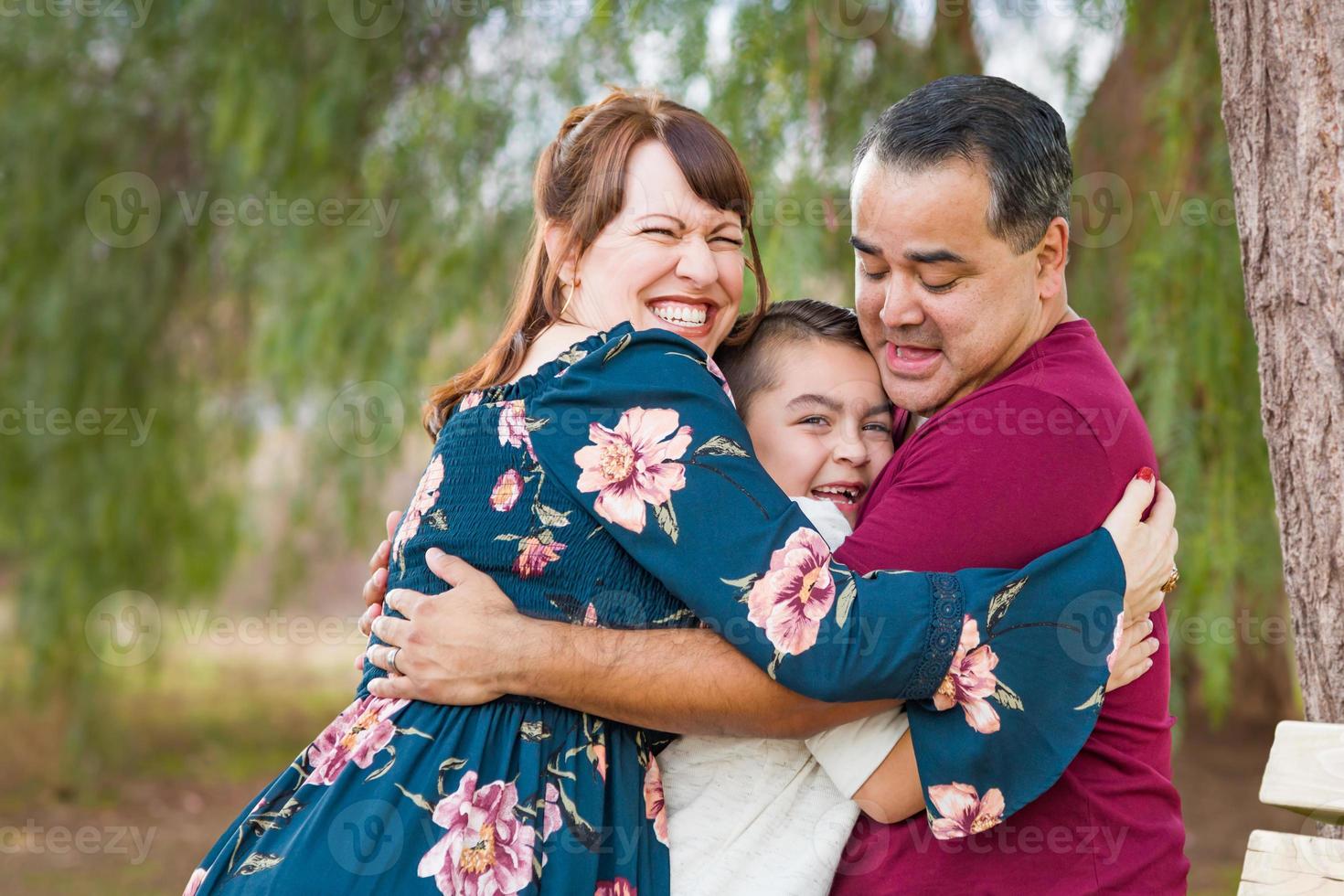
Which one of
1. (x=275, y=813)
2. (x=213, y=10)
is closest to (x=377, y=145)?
(x=213, y=10)

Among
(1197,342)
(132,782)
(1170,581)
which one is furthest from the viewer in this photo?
(132,782)

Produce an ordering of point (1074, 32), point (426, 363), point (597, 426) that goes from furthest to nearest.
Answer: point (426, 363)
point (1074, 32)
point (597, 426)

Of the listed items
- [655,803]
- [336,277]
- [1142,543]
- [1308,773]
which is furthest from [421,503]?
[336,277]

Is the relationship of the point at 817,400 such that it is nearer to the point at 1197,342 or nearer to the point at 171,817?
the point at 1197,342

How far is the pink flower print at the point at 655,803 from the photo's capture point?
170 centimetres

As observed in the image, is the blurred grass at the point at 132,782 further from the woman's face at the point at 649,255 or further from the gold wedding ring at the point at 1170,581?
the gold wedding ring at the point at 1170,581

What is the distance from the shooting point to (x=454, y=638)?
1.66 meters

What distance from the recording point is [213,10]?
4902 mm

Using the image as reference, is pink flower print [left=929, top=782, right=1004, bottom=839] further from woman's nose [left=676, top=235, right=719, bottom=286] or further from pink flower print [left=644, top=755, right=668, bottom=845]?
woman's nose [left=676, top=235, right=719, bottom=286]

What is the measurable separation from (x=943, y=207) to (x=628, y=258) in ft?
1.50

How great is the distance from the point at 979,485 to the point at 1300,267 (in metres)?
0.68

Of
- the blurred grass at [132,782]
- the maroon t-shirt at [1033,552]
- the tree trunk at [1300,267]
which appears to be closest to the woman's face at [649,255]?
the maroon t-shirt at [1033,552]

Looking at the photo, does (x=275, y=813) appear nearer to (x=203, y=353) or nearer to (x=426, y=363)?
(x=426, y=363)

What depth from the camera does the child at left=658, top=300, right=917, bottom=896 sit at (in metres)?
1.66
